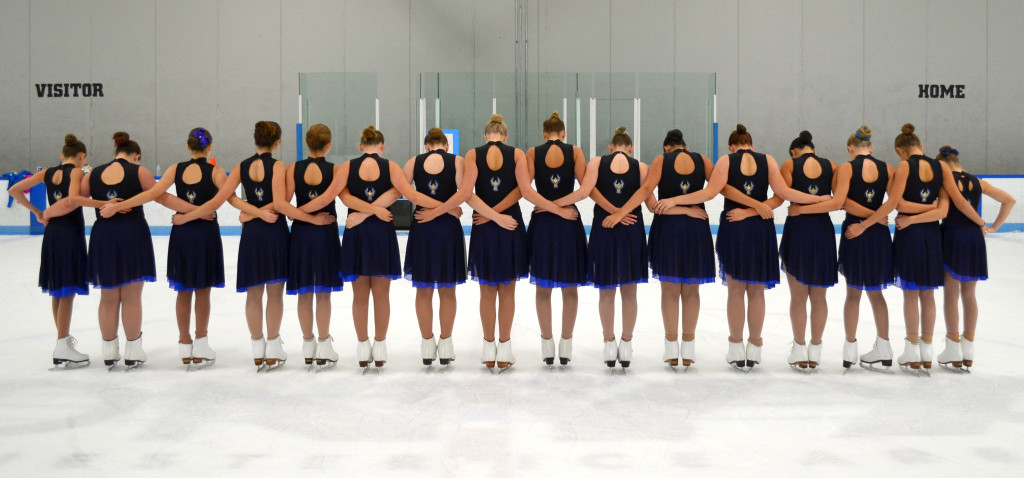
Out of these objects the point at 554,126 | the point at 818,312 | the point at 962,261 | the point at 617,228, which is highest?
the point at 554,126

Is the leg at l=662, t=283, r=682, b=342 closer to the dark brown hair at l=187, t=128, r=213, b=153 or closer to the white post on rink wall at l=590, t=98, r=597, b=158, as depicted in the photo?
the dark brown hair at l=187, t=128, r=213, b=153

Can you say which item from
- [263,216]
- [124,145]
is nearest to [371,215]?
[263,216]

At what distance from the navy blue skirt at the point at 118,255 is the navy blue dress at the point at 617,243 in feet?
9.28

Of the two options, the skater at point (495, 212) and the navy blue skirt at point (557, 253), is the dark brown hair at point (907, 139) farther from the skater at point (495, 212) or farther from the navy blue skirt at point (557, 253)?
the skater at point (495, 212)

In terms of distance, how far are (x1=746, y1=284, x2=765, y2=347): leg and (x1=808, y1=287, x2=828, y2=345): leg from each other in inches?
13.1

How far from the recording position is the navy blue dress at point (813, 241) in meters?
5.36

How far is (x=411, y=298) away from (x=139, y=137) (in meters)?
12.7

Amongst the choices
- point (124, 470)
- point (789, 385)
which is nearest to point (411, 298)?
point (789, 385)

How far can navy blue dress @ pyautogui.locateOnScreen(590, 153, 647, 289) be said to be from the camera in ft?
17.8

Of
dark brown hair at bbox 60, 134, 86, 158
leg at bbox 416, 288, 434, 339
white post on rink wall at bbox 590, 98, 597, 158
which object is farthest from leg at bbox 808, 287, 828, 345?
white post on rink wall at bbox 590, 98, 597, 158

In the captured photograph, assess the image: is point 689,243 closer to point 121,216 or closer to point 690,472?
point 690,472

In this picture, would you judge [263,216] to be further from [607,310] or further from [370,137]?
[607,310]

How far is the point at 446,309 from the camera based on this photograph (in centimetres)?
552

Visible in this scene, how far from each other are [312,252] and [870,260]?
11.6 feet
